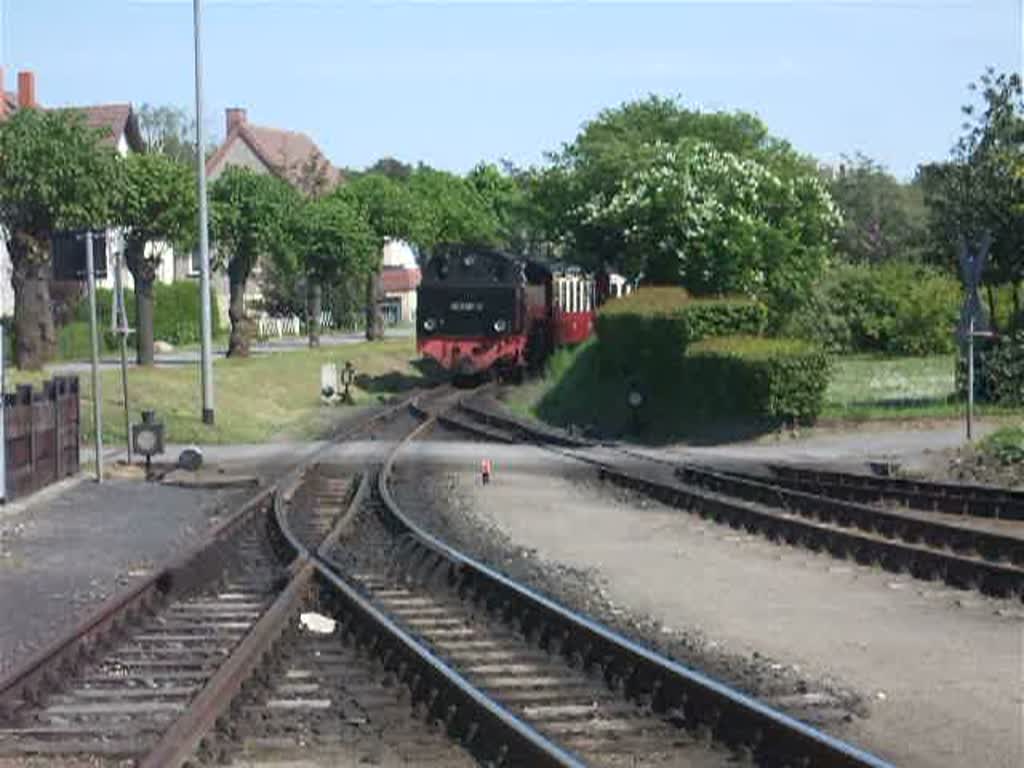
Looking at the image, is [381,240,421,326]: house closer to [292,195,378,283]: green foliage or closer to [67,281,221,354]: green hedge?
[67,281,221,354]: green hedge

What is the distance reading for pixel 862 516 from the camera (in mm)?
18234

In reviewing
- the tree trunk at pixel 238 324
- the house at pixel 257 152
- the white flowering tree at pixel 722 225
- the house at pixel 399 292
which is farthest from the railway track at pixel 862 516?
the house at pixel 399 292

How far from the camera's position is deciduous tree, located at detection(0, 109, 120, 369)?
121 ft

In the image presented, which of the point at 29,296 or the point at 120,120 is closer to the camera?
the point at 29,296

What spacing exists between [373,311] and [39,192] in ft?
112

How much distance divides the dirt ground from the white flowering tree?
68.8 ft

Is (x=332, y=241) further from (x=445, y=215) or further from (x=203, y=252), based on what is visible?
(x=203, y=252)

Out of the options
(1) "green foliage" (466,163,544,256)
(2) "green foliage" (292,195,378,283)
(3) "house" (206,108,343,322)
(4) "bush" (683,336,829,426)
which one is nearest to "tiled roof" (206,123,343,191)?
(3) "house" (206,108,343,322)

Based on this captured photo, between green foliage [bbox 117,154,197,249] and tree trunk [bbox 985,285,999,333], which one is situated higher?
green foliage [bbox 117,154,197,249]

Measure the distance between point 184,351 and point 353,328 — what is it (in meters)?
28.6

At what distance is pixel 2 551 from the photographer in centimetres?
1595

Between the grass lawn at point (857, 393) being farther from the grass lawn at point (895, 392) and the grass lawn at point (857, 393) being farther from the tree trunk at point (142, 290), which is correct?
the tree trunk at point (142, 290)

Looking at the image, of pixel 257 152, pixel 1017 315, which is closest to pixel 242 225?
pixel 1017 315

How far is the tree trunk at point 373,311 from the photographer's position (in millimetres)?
69938
